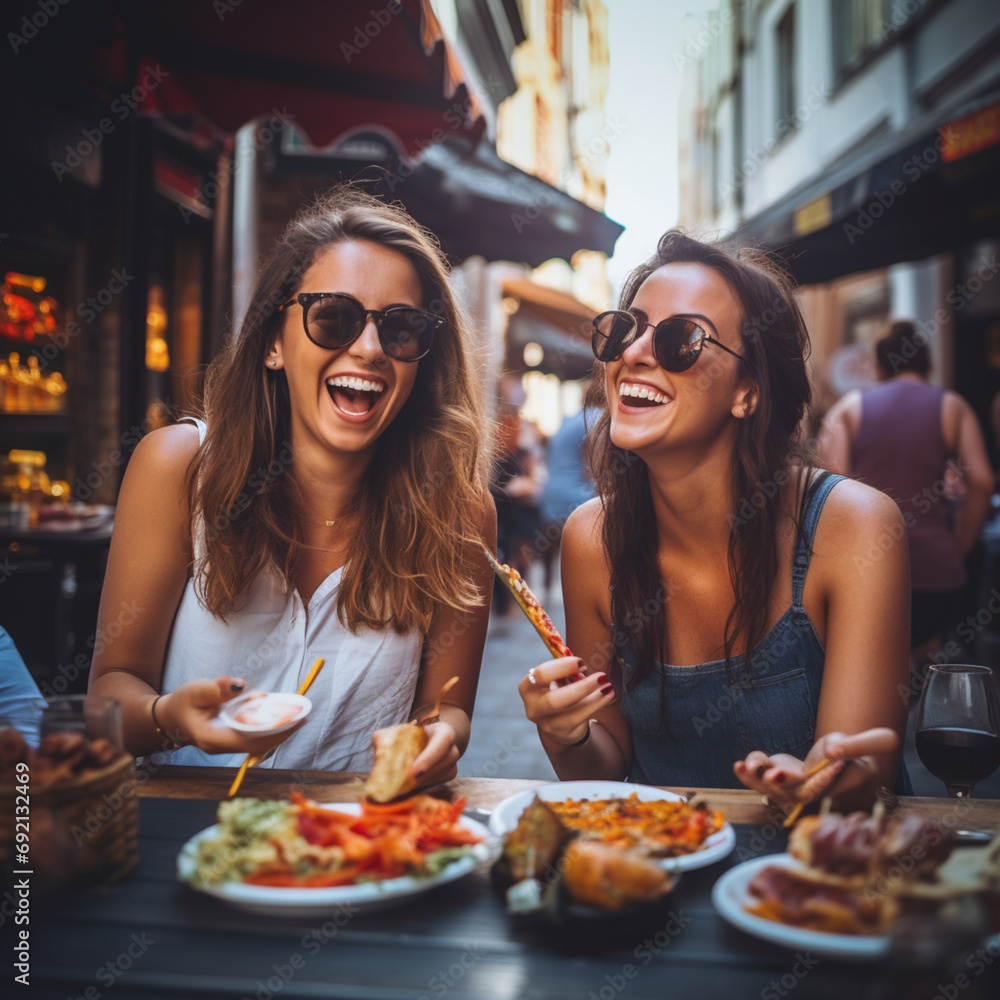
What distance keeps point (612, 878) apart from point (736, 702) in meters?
1.09

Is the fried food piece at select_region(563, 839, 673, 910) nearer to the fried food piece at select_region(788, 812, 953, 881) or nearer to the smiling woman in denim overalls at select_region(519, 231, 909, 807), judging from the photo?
the fried food piece at select_region(788, 812, 953, 881)

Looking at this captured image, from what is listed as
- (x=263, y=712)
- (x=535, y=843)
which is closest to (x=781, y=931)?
(x=535, y=843)

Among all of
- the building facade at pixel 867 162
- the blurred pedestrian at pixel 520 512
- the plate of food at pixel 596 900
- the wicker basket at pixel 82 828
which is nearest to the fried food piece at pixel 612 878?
the plate of food at pixel 596 900

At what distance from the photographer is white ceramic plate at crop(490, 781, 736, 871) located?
1224 mm

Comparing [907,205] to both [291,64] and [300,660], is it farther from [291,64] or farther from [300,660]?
[300,660]

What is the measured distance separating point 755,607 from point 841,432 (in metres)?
Answer: 3.21

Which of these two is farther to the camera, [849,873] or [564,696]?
[564,696]

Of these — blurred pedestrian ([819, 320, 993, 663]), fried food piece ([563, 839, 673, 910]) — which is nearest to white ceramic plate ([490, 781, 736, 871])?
fried food piece ([563, 839, 673, 910])

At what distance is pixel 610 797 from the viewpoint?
1521mm

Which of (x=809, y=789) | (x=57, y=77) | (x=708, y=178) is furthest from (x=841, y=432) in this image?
(x=708, y=178)

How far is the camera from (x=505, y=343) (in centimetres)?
1741

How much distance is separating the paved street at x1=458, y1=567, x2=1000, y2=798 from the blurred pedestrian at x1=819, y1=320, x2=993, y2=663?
2.75ft

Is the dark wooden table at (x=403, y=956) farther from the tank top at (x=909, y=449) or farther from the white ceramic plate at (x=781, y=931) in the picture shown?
the tank top at (x=909, y=449)

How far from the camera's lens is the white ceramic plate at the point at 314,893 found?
1075mm
